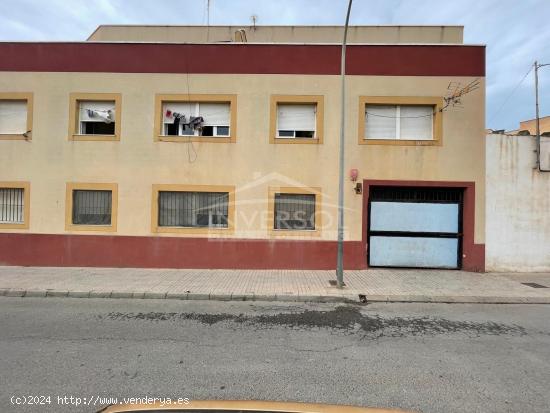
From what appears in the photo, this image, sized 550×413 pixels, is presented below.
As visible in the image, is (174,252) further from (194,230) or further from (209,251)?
(209,251)

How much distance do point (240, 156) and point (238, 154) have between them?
85 millimetres

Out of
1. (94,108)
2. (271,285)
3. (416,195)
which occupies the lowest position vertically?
(271,285)

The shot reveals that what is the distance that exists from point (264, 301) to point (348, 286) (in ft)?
7.28

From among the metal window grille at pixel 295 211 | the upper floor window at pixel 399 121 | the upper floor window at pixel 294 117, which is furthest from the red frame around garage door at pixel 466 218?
the upper floor window at pixel 294 117

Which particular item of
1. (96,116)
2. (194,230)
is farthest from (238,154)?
(96,116)

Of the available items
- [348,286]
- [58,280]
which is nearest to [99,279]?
[58,280]

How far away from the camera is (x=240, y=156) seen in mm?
10453

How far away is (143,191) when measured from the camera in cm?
1048

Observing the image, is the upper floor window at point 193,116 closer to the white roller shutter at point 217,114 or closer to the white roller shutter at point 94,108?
the white roller shutter at point 217,114

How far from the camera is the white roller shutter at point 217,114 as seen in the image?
35.1 ft

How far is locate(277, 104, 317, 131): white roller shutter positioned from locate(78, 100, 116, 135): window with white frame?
517 centimetres

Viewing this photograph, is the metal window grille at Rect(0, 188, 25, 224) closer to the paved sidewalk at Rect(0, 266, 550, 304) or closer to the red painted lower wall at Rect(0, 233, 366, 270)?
the red painted lower wall at Rect(0, 233, 366, 270)

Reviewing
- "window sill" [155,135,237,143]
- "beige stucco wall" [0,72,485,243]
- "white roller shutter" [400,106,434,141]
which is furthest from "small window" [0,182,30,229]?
"white roller shutter" [400,106,434,141]

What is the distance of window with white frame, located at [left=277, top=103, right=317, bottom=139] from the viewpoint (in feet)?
34.9
